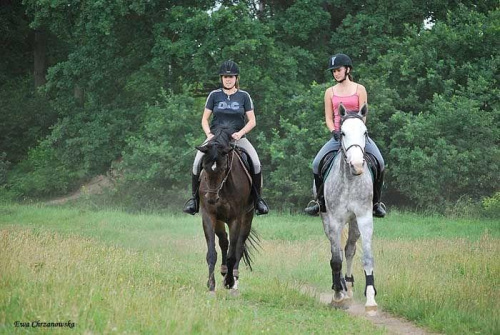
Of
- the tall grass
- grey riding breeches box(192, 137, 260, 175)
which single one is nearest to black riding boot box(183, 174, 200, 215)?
grey riding breeches box(192, 137, 260, 175)

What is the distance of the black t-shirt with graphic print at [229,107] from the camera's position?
35.6 feet

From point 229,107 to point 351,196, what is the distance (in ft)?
8.09

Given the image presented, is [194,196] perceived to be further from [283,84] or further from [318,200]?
[283,84]

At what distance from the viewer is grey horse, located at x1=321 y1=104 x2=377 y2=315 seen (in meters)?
9.17

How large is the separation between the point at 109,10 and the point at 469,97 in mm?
14048

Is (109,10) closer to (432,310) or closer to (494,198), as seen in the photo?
(494,198)

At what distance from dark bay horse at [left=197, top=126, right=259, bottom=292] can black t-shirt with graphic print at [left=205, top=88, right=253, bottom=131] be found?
0.28 meters

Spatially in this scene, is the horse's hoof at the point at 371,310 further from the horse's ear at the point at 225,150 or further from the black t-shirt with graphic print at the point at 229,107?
the black t-shirt with graphic print at the point at 229,107

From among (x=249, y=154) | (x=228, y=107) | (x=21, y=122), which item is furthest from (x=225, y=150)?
(x=21, y=122)

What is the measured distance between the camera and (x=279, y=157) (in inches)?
1062

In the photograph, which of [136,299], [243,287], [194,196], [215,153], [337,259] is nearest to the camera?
[136,299]

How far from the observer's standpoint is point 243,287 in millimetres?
11547

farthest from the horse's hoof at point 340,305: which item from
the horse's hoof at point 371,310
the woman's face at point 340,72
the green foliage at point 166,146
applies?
the green foliage at point 166,146

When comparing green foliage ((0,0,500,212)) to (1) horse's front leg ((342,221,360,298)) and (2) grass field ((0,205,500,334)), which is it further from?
(1) horse's front leg ((342,221,360,298))
